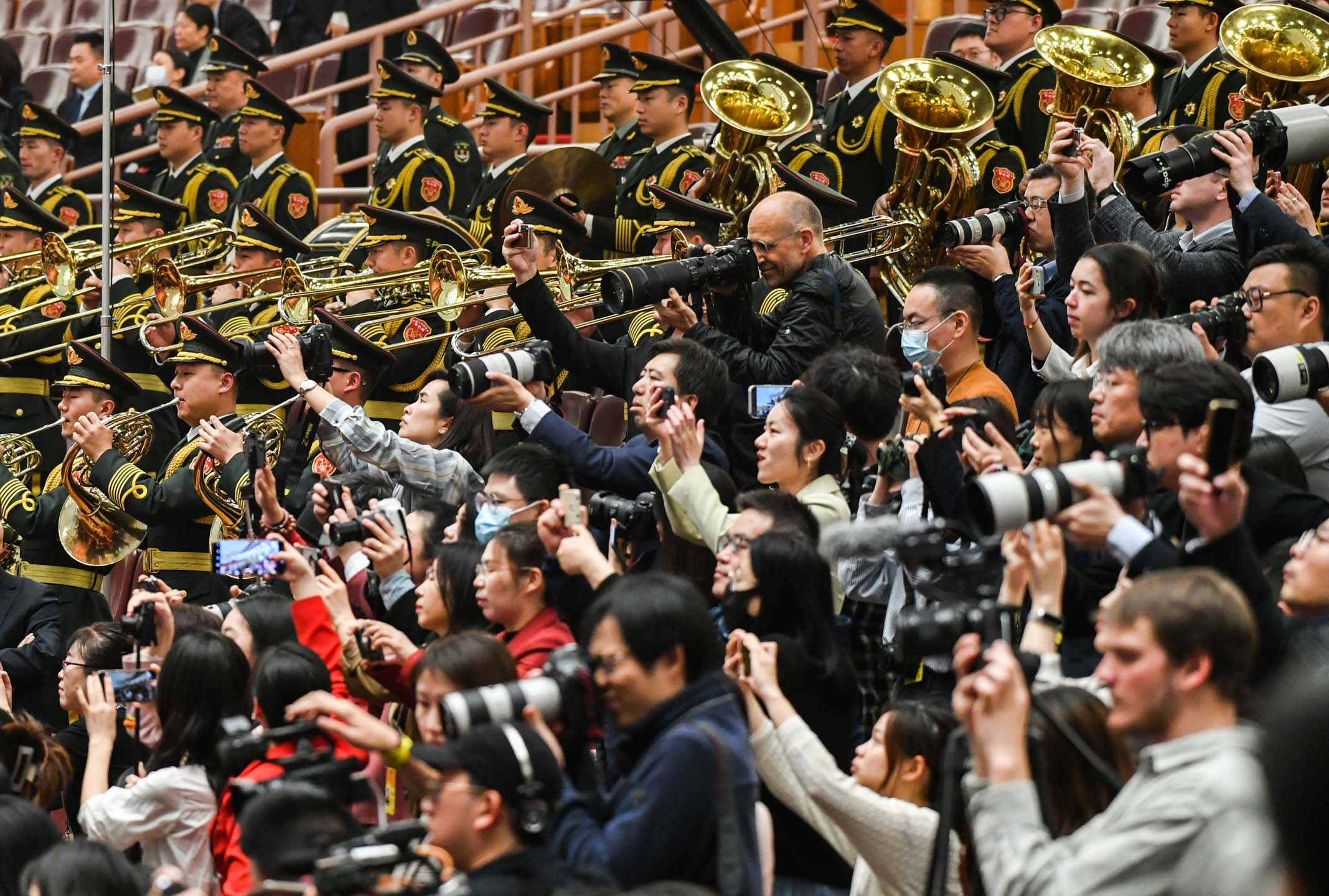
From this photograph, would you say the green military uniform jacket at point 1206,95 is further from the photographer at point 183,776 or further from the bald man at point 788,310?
the photographer at point 183,776

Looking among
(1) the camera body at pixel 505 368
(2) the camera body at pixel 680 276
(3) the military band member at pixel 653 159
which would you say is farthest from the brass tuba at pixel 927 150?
(1) the camera body at pixel 505 368

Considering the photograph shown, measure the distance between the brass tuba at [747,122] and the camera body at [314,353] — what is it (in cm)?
167

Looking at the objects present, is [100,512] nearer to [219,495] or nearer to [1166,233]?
[219,495]

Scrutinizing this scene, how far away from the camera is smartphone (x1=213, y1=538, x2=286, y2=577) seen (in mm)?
4684

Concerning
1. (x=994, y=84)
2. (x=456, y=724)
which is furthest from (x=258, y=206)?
(x=456, y=724)

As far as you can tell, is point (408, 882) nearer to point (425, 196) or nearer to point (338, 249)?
point (338, 249)

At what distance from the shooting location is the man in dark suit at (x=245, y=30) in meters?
12.5

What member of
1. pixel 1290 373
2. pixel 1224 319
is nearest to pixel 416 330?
pixel 1224 319

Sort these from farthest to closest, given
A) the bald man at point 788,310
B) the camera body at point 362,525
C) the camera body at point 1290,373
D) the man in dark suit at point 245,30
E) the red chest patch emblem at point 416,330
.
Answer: the man in dark suit at point 245,30 → the red chest patch emblem at point 416,330 → the bald man at point 788,310 → the camera body at point 362,525 → the camera body at point 1290,373

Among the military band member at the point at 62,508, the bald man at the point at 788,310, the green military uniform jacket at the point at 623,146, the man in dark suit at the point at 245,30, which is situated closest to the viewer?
the bald man at the point at 788,310

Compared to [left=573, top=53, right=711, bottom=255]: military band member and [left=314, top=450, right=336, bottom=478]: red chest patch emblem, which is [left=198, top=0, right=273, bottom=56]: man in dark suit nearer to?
[left=573, top=53, right=711, bottom=255]: military band member

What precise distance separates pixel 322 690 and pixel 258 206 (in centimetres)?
599

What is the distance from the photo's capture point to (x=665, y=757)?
10.1ft

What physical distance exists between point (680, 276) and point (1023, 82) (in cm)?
275
